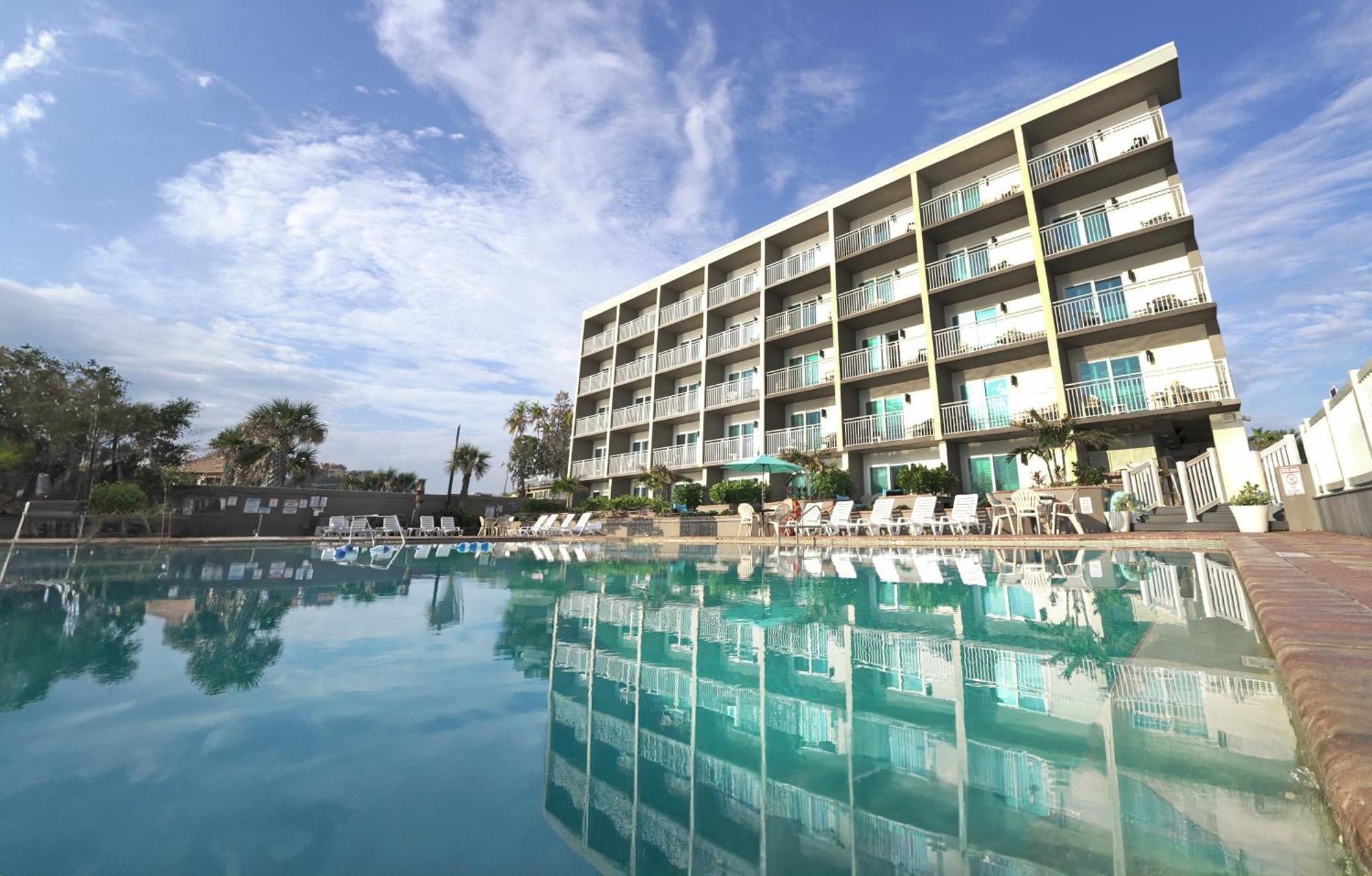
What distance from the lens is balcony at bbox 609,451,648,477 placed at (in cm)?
2553

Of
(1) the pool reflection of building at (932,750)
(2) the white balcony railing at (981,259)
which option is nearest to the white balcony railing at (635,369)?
(2) the white balcony railing at (981,259)

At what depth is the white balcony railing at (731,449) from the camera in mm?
21766

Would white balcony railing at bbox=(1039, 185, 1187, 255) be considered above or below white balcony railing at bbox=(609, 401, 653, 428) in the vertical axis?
above

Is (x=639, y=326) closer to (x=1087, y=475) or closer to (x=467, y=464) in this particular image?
(x=467, y=464)

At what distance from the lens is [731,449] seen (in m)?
22.2

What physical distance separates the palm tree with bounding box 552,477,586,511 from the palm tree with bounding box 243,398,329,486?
15328mm

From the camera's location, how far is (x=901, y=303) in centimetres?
1838

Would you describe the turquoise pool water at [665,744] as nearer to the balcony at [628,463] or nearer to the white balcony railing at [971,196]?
the white balcony railing at [971,196]

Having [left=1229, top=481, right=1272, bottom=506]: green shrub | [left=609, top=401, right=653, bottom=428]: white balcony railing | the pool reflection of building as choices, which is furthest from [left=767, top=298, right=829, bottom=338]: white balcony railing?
the pool reflection of building

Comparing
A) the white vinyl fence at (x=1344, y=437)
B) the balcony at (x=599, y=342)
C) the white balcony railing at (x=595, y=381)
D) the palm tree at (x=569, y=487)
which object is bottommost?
the white vinyl fence at (x=1344, y=437)

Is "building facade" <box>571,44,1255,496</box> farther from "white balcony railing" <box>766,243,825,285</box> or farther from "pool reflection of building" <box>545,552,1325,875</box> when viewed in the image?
"pool reflection of building" <box>545,552,1325,875</box>

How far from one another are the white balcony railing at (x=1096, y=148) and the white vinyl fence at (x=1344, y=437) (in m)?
10.0

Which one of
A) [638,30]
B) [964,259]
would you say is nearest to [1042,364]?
[964,259]

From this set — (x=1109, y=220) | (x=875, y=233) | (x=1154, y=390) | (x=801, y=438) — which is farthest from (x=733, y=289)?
(x=1154, y=390)
